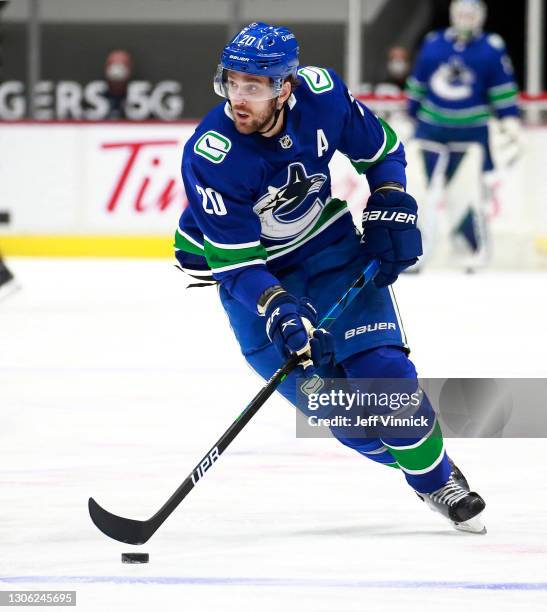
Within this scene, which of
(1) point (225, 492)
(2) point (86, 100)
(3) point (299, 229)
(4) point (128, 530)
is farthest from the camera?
(2) point (86, 100)

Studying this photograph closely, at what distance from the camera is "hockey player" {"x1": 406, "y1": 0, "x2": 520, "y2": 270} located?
28.9 feet

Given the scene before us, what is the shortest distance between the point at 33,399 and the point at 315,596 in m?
2.36

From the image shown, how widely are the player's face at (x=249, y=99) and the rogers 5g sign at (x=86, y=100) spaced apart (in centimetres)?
772

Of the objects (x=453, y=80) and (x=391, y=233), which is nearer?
(x=391, y=233)

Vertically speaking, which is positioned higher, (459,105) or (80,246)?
(459,105)

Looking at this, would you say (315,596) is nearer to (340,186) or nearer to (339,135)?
(339,135)

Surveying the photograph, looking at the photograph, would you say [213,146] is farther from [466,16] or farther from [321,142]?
[466,16]

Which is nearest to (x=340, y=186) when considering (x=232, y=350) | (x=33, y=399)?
(x=232, y=350)

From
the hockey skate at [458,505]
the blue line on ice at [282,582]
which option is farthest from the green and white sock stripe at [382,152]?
the blue line on ice at [282,582]

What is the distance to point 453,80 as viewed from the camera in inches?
347

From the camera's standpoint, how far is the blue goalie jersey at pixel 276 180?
120 inches

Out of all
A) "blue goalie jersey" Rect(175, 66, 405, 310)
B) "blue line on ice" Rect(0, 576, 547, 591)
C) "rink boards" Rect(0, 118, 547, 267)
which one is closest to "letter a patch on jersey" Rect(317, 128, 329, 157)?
"blue goalie jersey" Rect(175, 66, 405, 310)

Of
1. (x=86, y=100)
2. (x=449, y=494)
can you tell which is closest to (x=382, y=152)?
(x=449, y=494)

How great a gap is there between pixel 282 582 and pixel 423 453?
57cm
